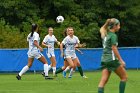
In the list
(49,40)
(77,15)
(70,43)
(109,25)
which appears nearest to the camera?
(109,25)

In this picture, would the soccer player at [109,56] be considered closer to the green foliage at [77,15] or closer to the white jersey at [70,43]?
the white jersey at [70,43]

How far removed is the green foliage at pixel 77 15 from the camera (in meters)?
42.1

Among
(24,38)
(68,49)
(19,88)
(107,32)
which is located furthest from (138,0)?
(107,32)

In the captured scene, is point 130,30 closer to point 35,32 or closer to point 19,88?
point 35,32

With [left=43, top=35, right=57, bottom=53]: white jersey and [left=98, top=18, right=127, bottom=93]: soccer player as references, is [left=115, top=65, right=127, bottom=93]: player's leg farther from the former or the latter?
[left=43, top=35, right=57, bottom=53]: white jersey

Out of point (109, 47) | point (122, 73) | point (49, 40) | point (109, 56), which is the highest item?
point (109, 47)

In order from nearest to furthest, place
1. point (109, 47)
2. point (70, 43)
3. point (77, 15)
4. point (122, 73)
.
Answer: point (109, 47)
point (122, 73)
point (70, 43)
point (77, 15)

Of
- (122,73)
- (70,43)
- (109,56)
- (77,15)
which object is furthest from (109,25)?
(77,15)

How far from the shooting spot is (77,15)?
44438mm

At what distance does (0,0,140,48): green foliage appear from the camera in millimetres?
42062

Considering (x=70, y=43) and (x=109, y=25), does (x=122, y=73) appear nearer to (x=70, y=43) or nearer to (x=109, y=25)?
(x=109, y=25)

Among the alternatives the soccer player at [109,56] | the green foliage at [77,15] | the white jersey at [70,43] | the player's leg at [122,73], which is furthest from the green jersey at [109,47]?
the green foliage at [77,15]

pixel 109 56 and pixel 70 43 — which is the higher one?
pixel 109 56

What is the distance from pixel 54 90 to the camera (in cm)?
1516
